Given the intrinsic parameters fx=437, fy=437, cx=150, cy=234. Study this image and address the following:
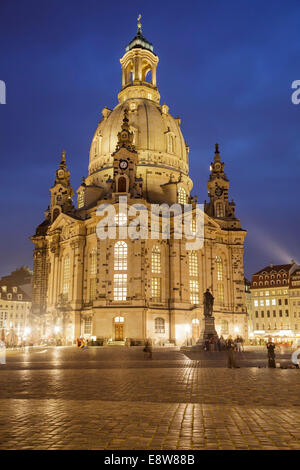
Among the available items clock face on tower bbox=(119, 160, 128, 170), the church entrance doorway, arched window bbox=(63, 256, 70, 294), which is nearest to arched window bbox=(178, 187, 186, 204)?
clock face on tower bbox=(119, 160, 128, 170)

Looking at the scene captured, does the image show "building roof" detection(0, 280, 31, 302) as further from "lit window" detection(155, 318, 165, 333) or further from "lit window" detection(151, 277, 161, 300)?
"lit window" detection(155, 318, 165, 333)

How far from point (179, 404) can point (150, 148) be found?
2680 inches

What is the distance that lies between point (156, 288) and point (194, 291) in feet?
23.5

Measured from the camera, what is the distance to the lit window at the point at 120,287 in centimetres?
6000

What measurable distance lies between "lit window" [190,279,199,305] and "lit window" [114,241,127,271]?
1277 centimetres

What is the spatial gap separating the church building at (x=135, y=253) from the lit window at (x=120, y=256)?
5.5 inches

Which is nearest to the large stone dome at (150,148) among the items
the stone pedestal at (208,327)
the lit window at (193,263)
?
the lit window at (193,263)

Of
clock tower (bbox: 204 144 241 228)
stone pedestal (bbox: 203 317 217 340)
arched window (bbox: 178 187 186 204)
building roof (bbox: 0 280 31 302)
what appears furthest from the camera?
building roof (bbox: 0 280 31 302)

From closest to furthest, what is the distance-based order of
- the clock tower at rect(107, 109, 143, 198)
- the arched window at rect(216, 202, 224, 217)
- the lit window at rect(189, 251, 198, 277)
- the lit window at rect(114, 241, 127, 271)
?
the lit window at rect(114, 241, 127, 271) < the clock tower at rect(107, 109, 143, 198) < the lit window at rect(189, 251, 198, 277) < the arched window at rect(216, 202, 224, 217)

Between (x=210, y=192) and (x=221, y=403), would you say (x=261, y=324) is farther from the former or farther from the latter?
(x=221, y=403)

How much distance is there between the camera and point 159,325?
62188 mm

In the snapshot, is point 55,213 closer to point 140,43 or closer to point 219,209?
point 219,209

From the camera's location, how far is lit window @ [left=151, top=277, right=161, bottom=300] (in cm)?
6350

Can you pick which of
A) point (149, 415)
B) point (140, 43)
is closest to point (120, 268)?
point (149, 415)
